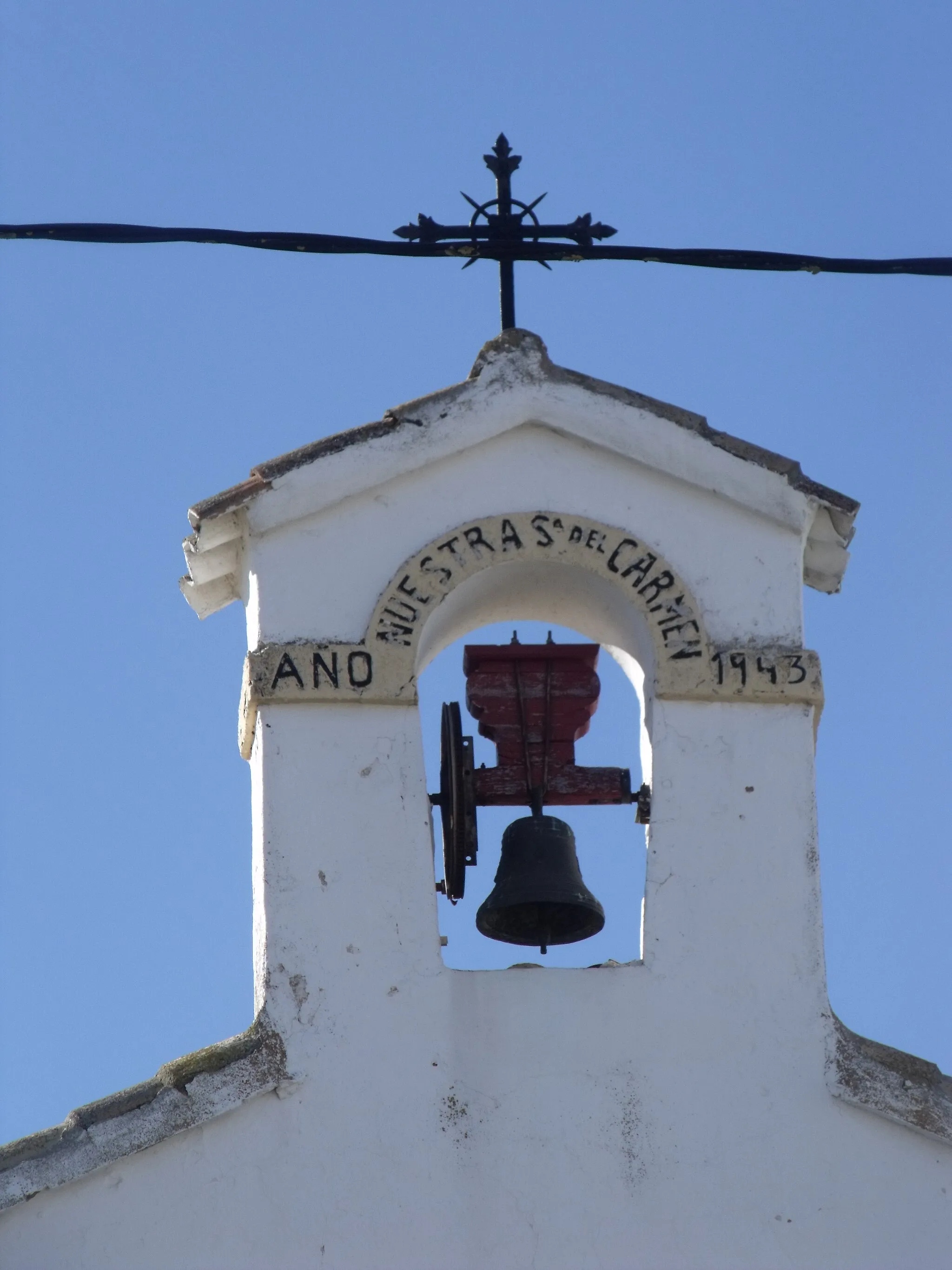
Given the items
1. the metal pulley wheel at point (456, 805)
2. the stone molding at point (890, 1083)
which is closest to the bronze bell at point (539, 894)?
Result: the metal pulley wheel at point (456, 805)

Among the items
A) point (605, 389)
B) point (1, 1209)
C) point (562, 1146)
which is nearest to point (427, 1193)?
point (562, 1146)

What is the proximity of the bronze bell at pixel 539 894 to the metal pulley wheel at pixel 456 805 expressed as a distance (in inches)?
8.6

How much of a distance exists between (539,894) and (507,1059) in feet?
3.32

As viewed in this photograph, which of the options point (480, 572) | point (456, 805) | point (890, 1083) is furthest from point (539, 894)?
point (890, 1083)

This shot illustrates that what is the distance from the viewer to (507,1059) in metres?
11.5

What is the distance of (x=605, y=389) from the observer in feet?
41.3

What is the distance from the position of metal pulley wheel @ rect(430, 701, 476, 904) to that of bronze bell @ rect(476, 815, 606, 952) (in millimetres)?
220

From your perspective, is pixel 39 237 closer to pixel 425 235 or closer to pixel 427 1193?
pixel 425 235

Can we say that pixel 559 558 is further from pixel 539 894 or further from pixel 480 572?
pixel 539 894

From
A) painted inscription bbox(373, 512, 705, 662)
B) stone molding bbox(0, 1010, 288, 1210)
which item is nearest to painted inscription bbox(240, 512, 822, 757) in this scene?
painted inscription bbox(373, 512, 705, 662)

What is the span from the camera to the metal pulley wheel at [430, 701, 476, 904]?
12.3 m

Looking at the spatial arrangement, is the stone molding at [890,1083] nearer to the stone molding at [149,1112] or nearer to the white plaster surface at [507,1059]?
the white plaster surface at [507,1059]

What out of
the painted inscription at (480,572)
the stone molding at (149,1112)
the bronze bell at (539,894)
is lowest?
the stone molding at (149,1112)

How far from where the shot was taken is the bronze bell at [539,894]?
12383 mm
